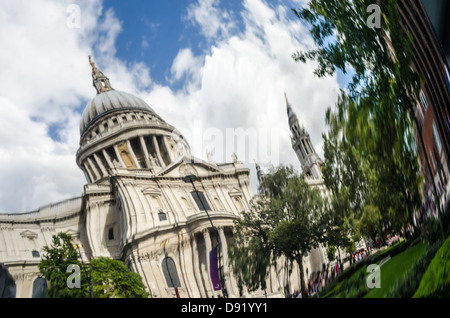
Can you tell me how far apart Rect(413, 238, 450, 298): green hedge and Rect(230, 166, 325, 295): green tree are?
1134 millimetres

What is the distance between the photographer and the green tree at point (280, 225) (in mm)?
4105

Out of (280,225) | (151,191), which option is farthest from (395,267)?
(151,191)

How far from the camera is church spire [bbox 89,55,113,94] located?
14.3 feet

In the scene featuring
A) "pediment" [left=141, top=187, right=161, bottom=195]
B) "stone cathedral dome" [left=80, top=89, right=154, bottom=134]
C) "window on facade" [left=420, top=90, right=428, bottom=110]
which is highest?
"stone cathedral dome" [left=80, top=89, right=154, bottom=134]

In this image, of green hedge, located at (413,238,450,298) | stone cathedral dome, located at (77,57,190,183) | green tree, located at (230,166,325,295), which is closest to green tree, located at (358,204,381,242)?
green tree, located at (230,166,325,295)

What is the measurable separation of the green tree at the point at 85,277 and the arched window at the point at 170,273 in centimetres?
30

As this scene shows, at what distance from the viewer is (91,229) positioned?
4578 mm

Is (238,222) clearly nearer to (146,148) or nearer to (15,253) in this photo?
(146,148)

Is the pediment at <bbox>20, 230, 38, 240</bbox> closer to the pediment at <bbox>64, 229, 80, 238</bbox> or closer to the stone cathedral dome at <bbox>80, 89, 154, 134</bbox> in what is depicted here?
the pediment at <bbox>64, 229, 80, 238</bbox>

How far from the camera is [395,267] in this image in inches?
155

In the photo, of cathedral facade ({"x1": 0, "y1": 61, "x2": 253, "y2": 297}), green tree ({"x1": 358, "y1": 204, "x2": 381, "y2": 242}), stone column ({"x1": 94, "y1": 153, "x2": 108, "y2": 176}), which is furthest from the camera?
stone column ({"x1": 94, "y1": 153, "x2": 108, "y2": 176})

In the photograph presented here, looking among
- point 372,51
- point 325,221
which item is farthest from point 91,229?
point 372,51
